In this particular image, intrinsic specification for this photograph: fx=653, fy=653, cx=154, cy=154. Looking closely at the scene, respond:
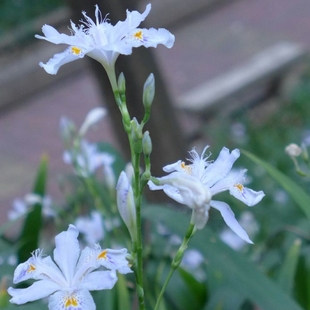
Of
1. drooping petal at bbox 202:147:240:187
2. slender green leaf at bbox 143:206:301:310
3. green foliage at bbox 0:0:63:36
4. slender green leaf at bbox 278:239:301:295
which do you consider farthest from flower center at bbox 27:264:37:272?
green foliage at bbox 0:0:63:36

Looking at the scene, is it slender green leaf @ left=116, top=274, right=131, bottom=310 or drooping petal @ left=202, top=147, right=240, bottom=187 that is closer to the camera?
drooping petal @ left=202, top=147, right=240, bottom=187

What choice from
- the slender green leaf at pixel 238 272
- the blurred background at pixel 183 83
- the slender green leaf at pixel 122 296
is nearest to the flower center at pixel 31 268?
the slender green leaf at pixel 122 296

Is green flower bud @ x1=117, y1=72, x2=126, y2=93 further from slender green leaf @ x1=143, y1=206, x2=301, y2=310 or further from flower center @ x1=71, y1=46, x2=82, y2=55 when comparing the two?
→ slender green leaf @ x1=143, y1=206, x2=301, y2=310

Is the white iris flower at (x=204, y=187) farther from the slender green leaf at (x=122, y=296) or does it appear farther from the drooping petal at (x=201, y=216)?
the slender green leaf at (x=122, y=296)

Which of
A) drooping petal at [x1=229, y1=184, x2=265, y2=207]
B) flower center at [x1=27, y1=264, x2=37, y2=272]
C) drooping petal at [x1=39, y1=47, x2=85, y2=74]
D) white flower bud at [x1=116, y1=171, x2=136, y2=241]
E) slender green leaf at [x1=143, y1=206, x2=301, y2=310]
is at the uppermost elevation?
drooping petal at [x1=39, y1=47, x2=85, y2=74]

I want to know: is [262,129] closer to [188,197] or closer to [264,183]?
[264,183]

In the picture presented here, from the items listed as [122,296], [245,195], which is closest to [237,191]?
[245,195]

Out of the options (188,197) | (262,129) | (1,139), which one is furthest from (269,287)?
(1,139)
